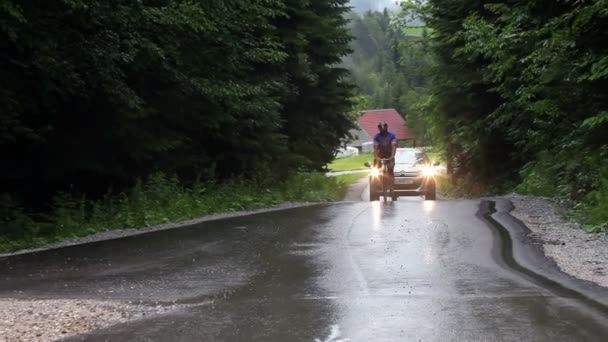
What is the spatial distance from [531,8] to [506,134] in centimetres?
1230

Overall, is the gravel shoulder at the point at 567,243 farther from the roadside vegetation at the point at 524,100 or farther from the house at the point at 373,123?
the house at the point at 373,123

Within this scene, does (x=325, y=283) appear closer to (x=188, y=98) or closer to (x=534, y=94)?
(x=188, y=98)

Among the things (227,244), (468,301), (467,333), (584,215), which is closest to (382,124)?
(584,215)

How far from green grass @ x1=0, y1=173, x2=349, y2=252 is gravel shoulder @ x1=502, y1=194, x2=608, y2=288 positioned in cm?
715

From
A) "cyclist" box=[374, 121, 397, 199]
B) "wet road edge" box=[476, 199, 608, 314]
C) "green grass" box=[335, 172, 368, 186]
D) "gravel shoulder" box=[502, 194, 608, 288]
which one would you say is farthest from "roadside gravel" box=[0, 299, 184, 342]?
"green grass" box=[335, 172, 368, 186]

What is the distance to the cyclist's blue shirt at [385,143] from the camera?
1875cm

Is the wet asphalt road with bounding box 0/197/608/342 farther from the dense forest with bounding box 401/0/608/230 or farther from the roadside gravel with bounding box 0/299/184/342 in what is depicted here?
the dense forest with bounding box 401/0/608/230

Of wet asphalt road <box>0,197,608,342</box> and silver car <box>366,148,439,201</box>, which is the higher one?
silver car <box>366,148,439,201</box>

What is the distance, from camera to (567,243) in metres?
10.4

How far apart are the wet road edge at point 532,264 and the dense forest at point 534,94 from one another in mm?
1342

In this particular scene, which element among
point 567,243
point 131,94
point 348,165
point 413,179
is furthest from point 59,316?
point 348,165

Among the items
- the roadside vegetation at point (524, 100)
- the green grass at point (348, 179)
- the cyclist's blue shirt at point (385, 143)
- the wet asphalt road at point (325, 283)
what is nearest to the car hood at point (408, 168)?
the roadside vegetation at point (524, 100)

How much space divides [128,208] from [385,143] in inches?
273

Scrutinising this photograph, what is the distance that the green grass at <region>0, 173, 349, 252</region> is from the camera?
43.2 ft
